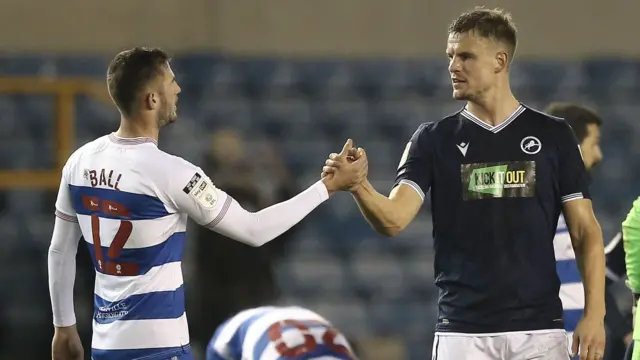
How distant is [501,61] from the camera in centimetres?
346

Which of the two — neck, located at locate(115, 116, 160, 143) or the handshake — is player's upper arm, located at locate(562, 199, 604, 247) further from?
neck, located at locate(115, 116, 160, 143)

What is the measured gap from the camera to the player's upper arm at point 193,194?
3219mm

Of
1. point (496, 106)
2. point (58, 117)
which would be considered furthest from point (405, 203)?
point (58, 117)

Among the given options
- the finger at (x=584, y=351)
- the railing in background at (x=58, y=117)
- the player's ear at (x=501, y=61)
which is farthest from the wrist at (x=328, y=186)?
the railing in background at (x=58, y=117)

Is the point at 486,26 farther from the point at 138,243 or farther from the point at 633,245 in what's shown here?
the point at 138,243

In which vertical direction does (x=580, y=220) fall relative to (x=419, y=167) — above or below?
below

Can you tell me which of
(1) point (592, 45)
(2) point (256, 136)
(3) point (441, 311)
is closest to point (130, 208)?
(3) point (441, 311)

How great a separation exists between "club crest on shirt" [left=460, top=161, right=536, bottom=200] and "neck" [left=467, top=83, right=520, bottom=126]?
0.51 ft

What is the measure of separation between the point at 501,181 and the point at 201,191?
33.2 inches

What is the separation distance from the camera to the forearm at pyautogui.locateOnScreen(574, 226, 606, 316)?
3.22 m

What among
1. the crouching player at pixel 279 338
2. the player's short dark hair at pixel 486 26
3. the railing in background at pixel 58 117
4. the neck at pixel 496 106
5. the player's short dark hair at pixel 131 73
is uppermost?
the railing in background at pixel 58 117

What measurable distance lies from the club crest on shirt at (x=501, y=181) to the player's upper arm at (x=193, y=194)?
71 cm

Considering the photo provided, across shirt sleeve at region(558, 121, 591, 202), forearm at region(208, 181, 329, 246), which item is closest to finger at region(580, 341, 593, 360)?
shirt sleeve at region(558, 121, 591, 202)

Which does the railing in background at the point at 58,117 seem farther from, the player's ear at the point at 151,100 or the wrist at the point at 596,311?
the wrist at the point at 596,311
